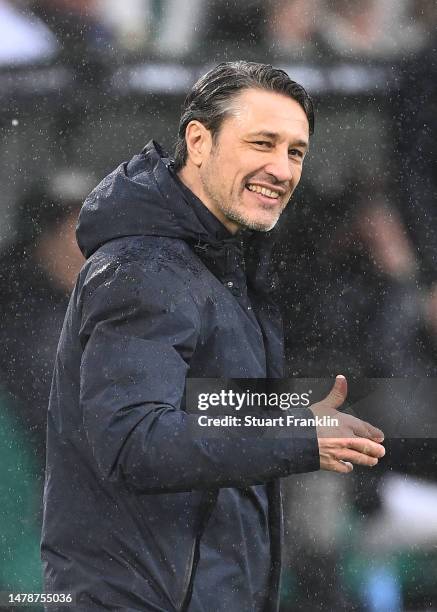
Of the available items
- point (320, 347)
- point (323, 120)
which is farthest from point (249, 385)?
point (323, 120)

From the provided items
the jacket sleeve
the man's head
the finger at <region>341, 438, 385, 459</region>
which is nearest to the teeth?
the man's head

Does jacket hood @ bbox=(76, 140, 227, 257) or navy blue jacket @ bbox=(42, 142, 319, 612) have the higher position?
jacket hood @ bbox=(76, 140, 227, 257)

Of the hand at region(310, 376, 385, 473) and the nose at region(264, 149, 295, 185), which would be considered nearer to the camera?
the hand at region(310, 376, 385, 473)

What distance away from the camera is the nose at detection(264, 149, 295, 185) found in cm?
131

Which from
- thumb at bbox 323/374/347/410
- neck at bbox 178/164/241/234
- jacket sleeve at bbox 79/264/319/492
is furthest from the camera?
neck at bbox 178/164/241/234

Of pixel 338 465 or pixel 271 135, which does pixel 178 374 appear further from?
pixel 271 135

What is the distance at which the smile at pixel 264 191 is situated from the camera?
131 cm

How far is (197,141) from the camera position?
1350 millimetres

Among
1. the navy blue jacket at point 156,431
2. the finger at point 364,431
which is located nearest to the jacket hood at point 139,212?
the navy blue jacket at point 156,431

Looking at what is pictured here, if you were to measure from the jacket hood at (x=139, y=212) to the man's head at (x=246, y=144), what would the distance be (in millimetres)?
53

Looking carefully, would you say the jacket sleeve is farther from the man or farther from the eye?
the eye

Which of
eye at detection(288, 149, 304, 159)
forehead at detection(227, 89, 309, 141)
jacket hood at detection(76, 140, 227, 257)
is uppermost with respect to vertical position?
forehead at detection(227, 89, 309, 141)

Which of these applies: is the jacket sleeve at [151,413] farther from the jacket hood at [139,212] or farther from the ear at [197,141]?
the ear at [197,141]

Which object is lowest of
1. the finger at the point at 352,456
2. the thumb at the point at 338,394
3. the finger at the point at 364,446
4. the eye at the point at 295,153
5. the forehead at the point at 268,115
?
the finger at the point at 352,456
